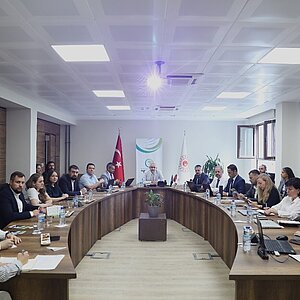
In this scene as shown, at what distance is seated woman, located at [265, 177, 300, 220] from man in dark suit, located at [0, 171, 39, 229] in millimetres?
2982

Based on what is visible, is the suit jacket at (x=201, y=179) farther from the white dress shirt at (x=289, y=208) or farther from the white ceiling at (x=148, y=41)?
the white dress shirt at (x=289, y=208)

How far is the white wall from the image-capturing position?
478 inches

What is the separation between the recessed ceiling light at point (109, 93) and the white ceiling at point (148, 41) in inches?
8.4

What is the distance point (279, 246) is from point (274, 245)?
4 cm

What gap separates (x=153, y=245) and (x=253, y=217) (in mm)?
2293

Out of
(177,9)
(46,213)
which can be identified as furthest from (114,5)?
(46,213)

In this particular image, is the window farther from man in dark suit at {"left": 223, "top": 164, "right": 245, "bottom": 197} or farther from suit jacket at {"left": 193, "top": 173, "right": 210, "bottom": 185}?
man in dark suit at {"left": 223, "top": 164, "right": 245, "bottom": 197}

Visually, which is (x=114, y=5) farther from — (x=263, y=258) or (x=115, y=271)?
(x=115, y=271)

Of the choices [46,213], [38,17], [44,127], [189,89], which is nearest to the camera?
[38,17]

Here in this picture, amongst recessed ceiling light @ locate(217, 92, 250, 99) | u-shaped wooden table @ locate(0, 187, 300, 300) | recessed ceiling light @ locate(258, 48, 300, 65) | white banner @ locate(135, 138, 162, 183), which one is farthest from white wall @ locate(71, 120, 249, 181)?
recessed ceiling light @ locate(258, 48, 300, 65)

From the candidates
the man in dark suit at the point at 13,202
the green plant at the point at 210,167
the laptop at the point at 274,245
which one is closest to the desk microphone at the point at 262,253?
the laptop at the point at 274,245

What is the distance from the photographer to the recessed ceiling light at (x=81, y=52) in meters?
4.01

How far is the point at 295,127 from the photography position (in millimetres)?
8102

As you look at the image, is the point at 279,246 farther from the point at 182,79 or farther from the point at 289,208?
the point at 182,79
